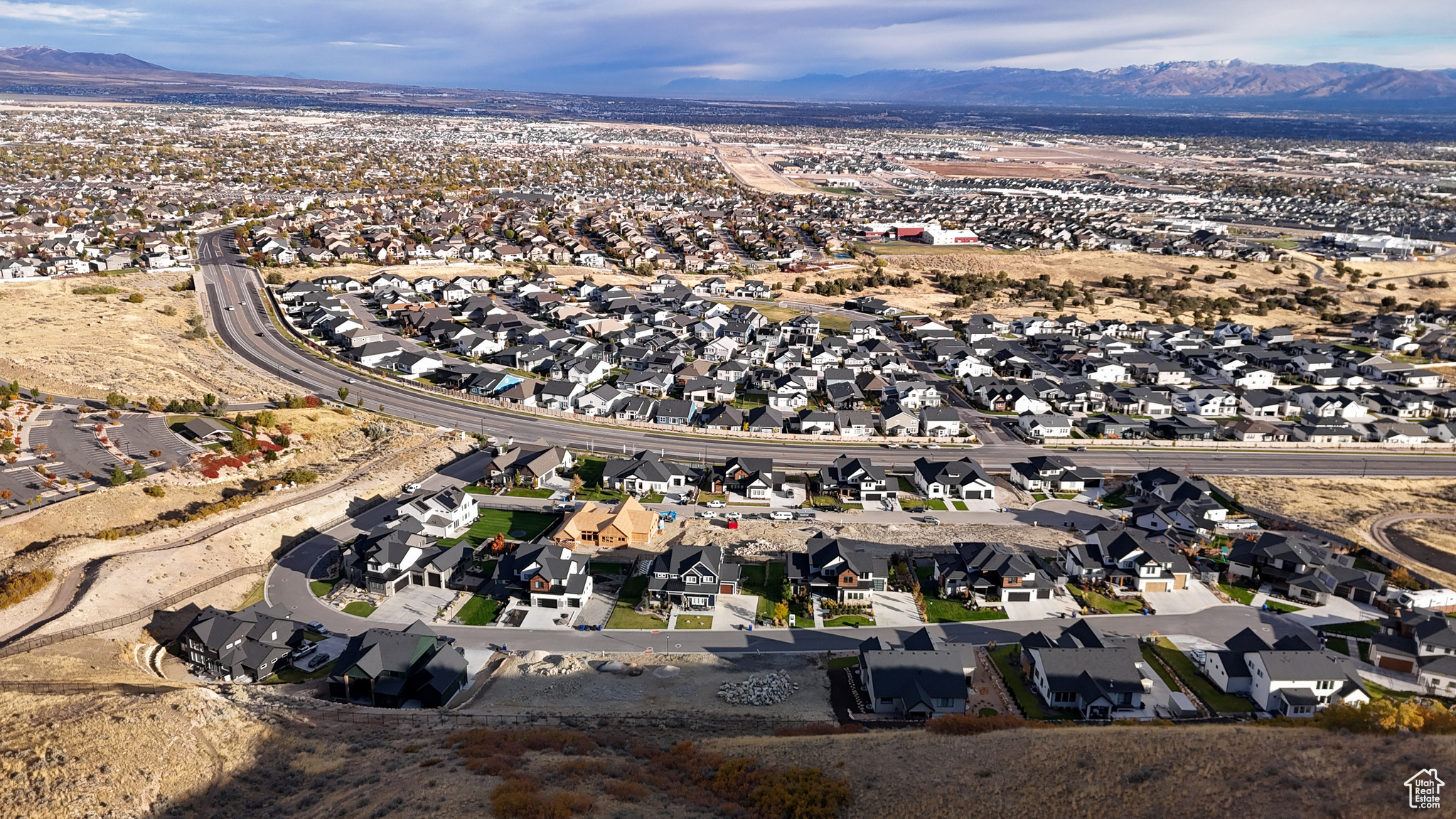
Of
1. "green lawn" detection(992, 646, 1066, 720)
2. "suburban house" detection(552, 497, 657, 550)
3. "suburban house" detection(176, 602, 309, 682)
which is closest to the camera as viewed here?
"green lawn" detection(992, 646, 1066, 720)

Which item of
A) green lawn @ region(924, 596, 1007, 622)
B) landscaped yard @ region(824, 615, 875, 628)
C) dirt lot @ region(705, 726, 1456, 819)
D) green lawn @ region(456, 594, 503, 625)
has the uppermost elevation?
dirt lot @ region(705, 726, 1456, 819)

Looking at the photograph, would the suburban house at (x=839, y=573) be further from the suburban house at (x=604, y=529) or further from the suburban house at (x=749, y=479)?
the suburban house at (x=749, y=479)

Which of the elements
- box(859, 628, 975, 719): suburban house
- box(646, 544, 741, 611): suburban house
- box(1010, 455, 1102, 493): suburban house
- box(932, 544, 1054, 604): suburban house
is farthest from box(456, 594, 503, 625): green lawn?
box(1010, 455, 1102, 493): suburban house

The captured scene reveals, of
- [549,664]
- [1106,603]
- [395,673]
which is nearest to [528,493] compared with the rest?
[549,664]

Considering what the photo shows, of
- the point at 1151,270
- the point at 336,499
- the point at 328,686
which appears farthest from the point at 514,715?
the point at 1151,270

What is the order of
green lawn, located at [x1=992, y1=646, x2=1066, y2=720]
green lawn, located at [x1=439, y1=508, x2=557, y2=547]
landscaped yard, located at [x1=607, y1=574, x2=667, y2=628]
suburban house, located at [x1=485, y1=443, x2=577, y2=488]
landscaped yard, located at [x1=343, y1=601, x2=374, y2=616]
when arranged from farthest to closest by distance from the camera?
suburban house, located at [x1=485, y1=443, x2=577, y2=488] < green lawn, located at [x1=439, y1=508, x2=557, y2=547] < landscaped yard, located at [x1=343, y1=601, x2=374, y2=616] < landscaped yard, located at [x1=607, y1=574, x2=667, y2=628] < green lawn, located at [x1=992, y1=646, x2=1066, y2=720]

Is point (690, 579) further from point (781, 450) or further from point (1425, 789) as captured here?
point (1425, 789)

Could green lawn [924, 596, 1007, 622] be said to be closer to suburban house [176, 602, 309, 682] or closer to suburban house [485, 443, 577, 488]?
suburban house [485, 443, 577, 488]

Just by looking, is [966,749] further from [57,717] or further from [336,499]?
[336,499]
